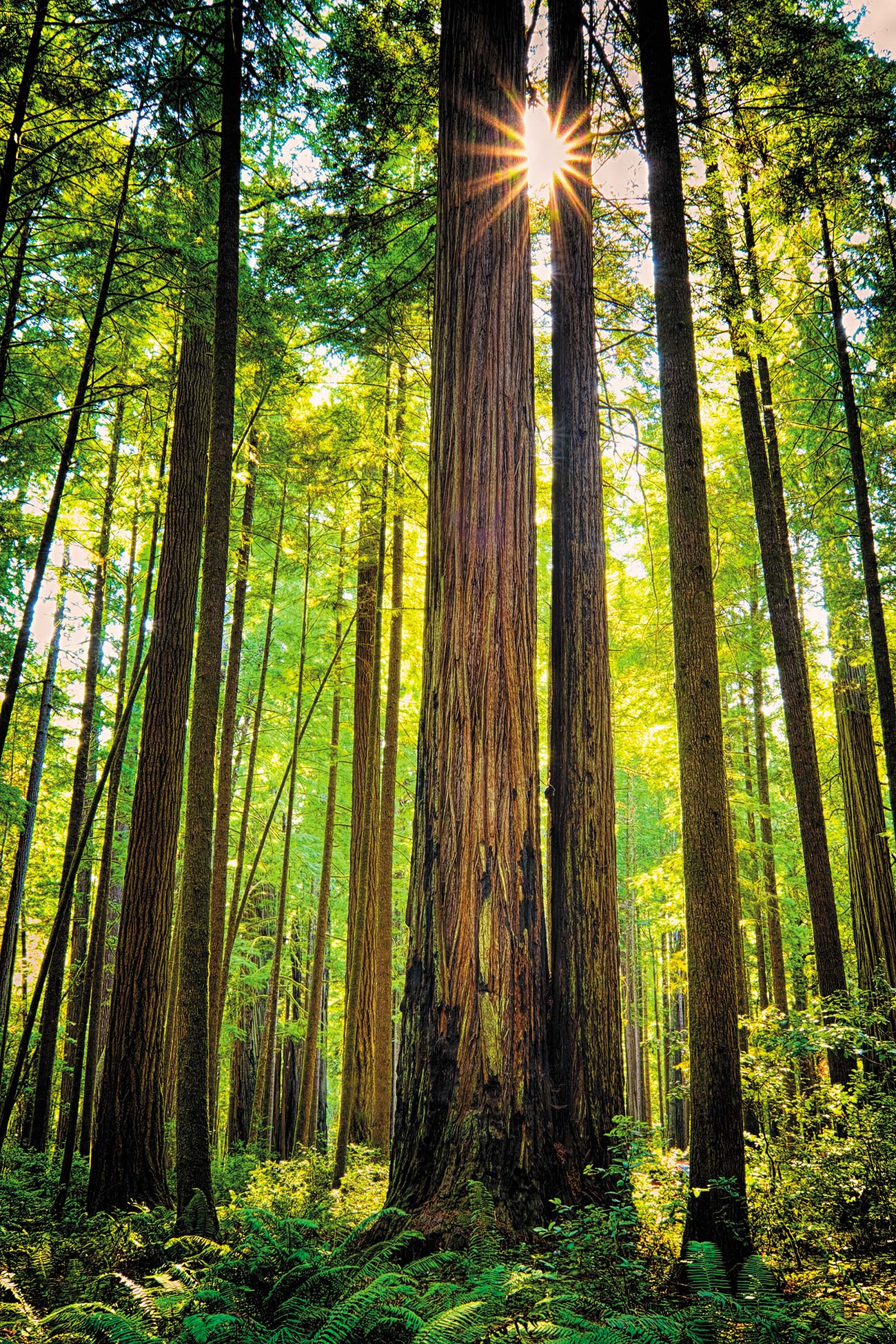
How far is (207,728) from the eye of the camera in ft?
14.9

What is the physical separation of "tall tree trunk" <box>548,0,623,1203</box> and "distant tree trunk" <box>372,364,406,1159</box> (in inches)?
151

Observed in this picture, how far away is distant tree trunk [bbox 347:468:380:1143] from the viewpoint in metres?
9.45

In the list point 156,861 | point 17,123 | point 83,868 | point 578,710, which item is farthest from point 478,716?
point 83,868

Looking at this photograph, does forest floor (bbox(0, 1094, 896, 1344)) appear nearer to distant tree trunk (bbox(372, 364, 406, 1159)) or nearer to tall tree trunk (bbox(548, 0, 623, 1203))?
tall tree trunk (bbox(548, 0, 623, 1203))

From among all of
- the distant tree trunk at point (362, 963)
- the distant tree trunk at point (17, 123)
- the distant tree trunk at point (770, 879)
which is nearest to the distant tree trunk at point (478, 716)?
the distant tree trunk at point (17, 123)

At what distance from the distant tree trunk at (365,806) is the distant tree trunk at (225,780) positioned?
1.70 m

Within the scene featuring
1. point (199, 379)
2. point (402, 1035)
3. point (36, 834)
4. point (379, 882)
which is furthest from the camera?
point (36, 834)

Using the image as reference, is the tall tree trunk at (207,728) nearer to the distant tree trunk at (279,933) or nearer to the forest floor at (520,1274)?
the forest floor at (520,1274)

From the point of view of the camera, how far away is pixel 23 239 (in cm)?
509

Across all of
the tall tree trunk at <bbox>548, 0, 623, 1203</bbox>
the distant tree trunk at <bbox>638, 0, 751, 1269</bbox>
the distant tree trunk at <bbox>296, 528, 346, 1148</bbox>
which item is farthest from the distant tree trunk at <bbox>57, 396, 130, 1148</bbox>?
the distant tree trunk at <bbox>638, 0, 751, 1269</bbox>

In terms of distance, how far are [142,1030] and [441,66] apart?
8084 mm

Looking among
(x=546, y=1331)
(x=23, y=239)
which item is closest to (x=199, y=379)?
(x=23, y=239)

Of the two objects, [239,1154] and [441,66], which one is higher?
[441,66]

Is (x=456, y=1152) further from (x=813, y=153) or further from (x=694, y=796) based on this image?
(x=813, y=153)
